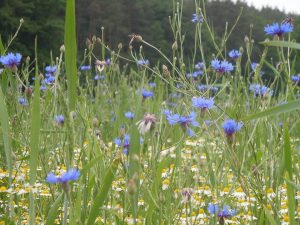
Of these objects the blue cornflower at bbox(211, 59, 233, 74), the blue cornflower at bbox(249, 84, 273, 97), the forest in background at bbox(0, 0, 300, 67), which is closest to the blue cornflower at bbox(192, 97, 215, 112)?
the blue cornflower at bbox(249, 84, 273, 97)

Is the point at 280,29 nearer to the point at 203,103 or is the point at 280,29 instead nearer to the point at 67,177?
the point at 203,103

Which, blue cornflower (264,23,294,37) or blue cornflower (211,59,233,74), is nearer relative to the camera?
blue cornflower (264,23,294,37)

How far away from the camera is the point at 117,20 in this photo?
15508 mm

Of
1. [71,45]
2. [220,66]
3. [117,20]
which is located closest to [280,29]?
[220,66]

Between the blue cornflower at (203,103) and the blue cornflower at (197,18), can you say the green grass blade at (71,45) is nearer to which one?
the blue cornflower at (203,103)

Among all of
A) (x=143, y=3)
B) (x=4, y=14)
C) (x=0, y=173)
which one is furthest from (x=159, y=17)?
(x=0, y=173)

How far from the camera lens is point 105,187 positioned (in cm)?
78

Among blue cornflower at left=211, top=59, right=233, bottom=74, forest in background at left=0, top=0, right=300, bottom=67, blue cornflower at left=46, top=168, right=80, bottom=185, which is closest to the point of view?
blue cornflower at left=46, top=168, right=80, bottom=185

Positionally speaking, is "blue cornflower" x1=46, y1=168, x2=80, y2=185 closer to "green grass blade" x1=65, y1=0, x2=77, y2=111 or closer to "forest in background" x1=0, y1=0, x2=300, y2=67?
"green grass blade" x1=65, y1=0, x2=77, y2=111

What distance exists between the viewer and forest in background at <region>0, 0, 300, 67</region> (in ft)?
34.9

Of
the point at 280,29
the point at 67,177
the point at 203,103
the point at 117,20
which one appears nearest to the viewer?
the point at 67,177

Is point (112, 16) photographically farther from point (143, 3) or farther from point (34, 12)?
point (34, 12)

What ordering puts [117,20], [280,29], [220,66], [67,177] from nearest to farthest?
[67,177]
[280,29]
[220,66]
[117,20]

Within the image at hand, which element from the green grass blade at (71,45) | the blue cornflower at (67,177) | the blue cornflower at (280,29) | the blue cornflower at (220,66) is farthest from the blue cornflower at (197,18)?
the blue cornflower at (67,177)
